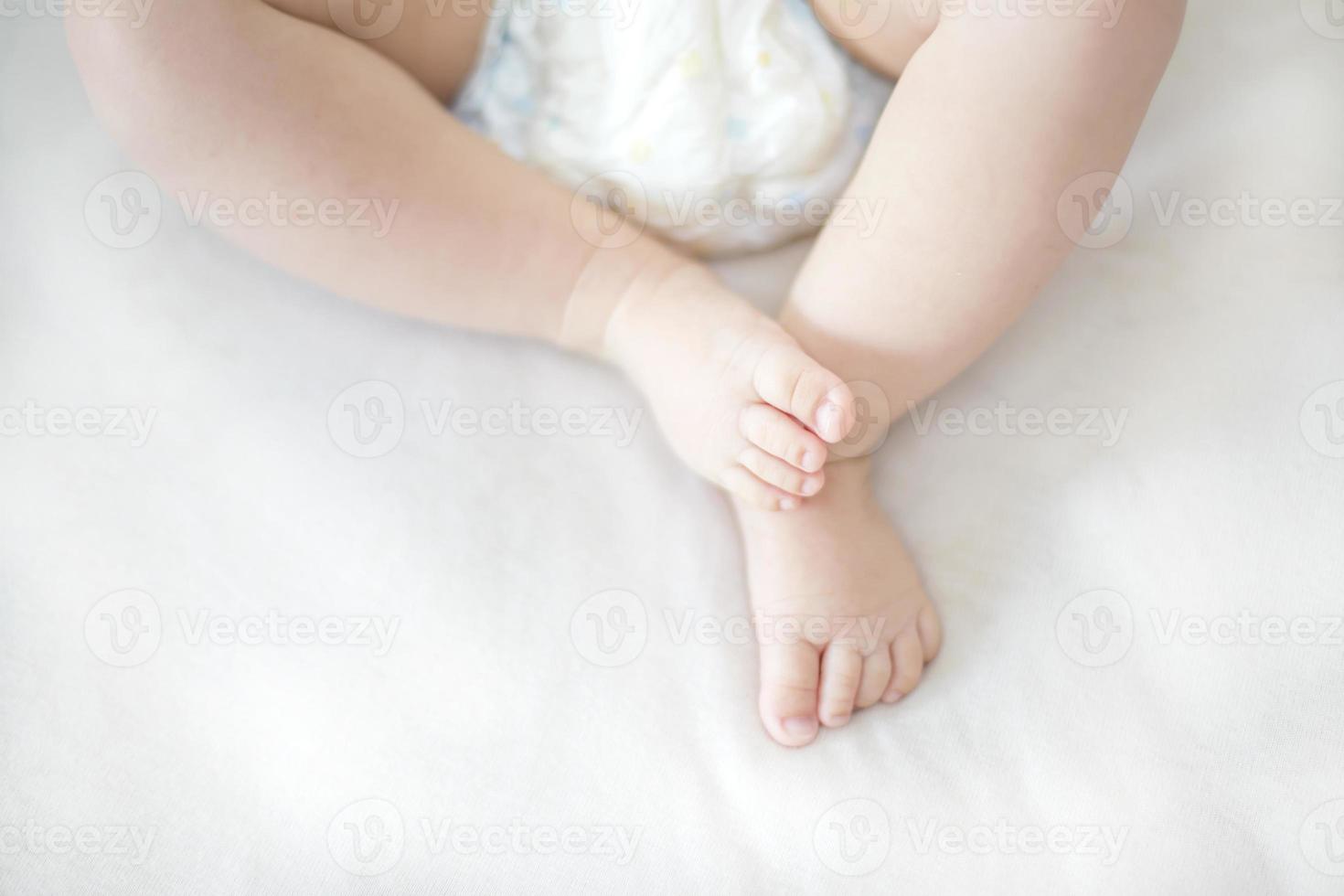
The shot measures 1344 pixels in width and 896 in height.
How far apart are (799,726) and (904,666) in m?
0.08

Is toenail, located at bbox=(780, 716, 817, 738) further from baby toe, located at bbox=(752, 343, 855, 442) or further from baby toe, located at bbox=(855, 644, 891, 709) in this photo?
baby toe, located at bbox=(752, 343, 855, 442)

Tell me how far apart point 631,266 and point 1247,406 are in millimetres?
408

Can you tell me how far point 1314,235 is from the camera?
742mm

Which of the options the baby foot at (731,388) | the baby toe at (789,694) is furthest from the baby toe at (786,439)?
the baby toe at (789,694)

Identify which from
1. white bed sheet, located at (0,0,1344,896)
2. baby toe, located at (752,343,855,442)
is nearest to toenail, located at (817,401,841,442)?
baby toe, located at (752,343,855,442)

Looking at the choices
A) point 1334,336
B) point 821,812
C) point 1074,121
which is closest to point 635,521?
point 821,812

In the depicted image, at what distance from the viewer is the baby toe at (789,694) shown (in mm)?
641

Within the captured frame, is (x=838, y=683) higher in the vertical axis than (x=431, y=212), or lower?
lower

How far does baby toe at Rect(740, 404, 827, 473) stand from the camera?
65 centimetres

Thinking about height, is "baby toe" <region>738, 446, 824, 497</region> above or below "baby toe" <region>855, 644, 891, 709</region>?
above

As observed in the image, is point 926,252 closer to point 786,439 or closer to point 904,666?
point 786,439

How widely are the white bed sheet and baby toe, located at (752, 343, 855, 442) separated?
0.33 feet

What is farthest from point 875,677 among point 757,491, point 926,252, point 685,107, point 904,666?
point 685,107

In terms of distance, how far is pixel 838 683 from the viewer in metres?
0.66
